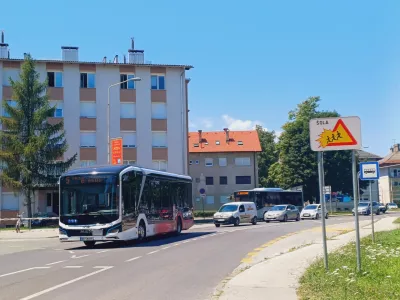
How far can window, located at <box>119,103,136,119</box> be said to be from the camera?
170 feet

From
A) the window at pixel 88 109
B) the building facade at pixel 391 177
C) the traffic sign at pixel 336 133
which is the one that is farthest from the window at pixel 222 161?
the traffic sign at pixel 336 133

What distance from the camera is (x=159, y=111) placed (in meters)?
52.7

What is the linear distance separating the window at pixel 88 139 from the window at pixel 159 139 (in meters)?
5.98

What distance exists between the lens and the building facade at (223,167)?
76000 millimetres

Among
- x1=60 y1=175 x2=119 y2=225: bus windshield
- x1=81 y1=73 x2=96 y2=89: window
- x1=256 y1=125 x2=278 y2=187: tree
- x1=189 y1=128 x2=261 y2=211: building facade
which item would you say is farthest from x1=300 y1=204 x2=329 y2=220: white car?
x1=256 y1=125 x2=278 y2=187: tree

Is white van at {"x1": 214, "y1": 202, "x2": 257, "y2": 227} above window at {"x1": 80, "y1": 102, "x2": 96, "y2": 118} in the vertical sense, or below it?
below

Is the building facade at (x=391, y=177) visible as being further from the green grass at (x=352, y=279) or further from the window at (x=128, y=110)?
the green grass at (x=352, y=279)

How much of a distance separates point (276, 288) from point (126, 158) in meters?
43.0

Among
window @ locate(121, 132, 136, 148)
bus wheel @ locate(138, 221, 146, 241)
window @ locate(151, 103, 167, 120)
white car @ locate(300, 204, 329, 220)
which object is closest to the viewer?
bus wheel @ locate(138, 221, 146, 241)

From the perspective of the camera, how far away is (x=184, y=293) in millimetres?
9508

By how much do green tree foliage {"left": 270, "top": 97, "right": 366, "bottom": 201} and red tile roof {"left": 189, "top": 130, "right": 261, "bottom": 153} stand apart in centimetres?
612

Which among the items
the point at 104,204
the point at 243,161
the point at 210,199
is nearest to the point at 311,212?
the point at 210,199

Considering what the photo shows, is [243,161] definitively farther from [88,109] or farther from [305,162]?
[88,109]

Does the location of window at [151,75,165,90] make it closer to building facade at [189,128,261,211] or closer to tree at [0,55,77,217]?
tree at [0,55,77,217]
